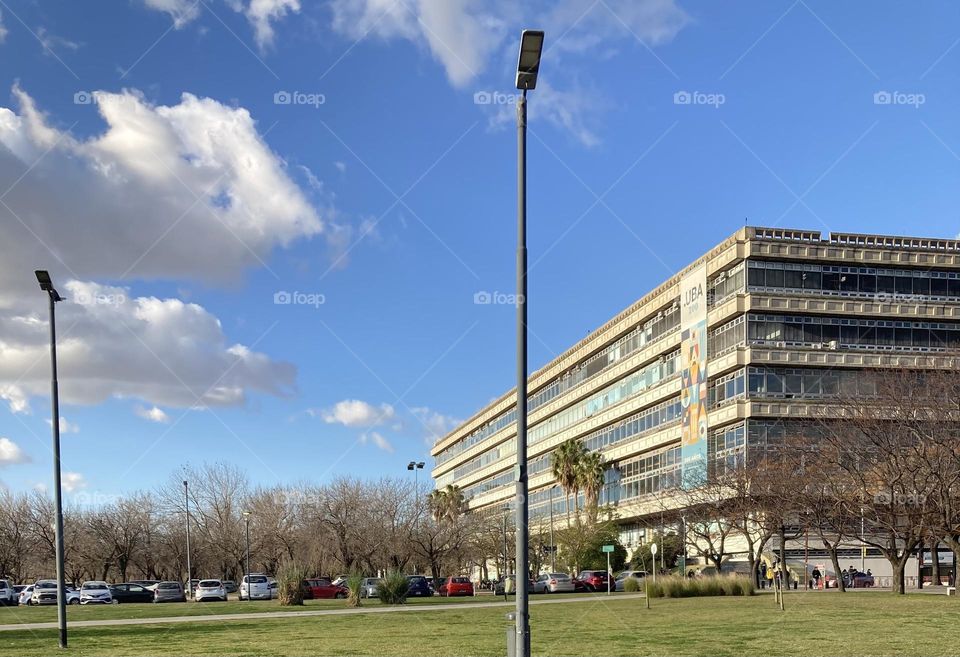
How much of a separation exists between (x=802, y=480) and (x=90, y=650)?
3508 cm

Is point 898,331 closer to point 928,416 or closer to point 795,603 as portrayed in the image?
point 928,416

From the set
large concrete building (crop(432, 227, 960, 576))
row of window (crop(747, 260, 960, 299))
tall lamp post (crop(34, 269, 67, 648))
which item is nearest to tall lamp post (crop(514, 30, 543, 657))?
tall lamp post (crop(34, 269, 67, 648))

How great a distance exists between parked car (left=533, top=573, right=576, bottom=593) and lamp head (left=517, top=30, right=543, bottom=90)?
51.9 meters

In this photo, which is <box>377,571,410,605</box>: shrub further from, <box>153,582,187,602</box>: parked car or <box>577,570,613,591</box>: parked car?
<box>153,582,187,602</box>: parked car

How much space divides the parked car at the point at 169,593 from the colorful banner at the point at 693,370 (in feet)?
119

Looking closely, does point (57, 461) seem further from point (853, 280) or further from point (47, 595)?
point (853, 280)

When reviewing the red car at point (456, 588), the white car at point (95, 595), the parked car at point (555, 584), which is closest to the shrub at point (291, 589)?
the red car at point (456, 588)

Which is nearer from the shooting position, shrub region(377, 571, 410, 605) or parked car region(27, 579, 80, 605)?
shrub region(377, 571, 410, 605)

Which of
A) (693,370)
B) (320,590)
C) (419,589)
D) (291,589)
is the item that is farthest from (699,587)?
(693,370)

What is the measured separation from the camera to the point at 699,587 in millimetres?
44406

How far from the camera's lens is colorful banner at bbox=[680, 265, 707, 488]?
7556cm

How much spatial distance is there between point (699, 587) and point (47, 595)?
3866 centimetres

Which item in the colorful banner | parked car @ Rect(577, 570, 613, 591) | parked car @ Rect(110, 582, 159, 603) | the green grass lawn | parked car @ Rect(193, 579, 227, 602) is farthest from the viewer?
the colorful banner

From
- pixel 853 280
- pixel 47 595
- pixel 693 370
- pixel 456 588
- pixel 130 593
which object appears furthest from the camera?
pixel 693 370
